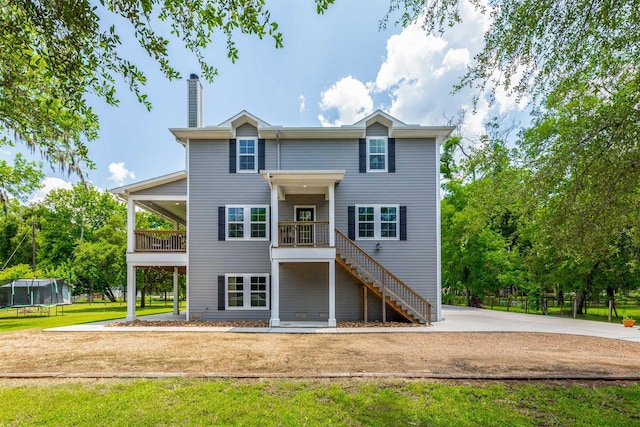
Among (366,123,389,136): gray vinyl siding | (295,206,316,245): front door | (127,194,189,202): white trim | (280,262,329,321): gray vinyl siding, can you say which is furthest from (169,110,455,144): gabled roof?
(280,262,329,321): gray vinyl siding

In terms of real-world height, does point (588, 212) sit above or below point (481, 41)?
below

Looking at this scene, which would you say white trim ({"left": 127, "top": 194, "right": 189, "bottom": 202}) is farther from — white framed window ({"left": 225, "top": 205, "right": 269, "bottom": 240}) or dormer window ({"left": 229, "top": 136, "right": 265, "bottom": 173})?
dormer window ({"left": 229, "top": 136, "right": 265, "bottom": 173})

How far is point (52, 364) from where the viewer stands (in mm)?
7480

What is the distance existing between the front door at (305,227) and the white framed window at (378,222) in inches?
74.5

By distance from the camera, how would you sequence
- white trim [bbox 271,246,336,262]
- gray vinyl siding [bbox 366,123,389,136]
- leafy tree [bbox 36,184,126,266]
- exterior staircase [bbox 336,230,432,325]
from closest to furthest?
white trim [bbox 271,246,336,262], exterior staircase [bbox 336,230,432,325], gray vinyl siding [bbox 366,123,389,136], leafy tree [bbox 36,184,126,266]

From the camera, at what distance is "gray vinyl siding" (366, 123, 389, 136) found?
14.8 metres

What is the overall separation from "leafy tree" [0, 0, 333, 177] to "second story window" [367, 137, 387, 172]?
36.8 ft

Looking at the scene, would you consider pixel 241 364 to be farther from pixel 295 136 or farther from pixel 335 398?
pixel 295 136

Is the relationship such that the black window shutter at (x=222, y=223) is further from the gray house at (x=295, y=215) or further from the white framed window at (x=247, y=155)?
the white framed window at (x=247, y=155)

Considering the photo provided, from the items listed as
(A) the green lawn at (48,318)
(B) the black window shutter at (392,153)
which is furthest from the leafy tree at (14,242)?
(B) the black window shutter at (392,153)

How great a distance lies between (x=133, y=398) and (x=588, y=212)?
7409 millimetres

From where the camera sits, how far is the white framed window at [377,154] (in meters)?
14.8

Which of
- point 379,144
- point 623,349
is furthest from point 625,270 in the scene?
point 379,144

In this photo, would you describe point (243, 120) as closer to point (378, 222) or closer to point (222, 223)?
point (222, 223)
